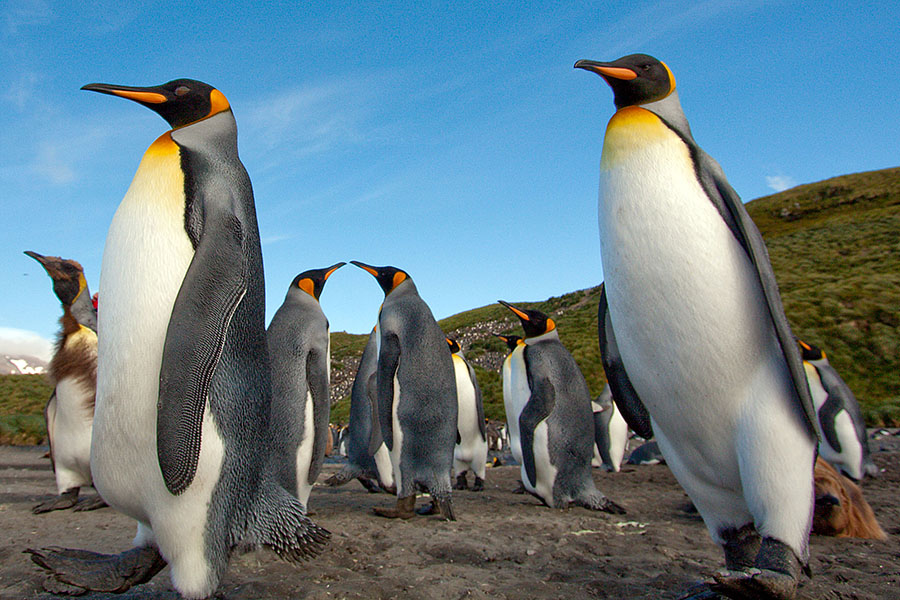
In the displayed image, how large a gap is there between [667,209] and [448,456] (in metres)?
3.16

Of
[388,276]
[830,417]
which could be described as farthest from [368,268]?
[830,417]

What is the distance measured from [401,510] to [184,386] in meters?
2.86

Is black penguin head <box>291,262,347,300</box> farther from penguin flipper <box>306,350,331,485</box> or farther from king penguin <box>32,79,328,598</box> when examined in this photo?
king penguin <box>32,79,328,598</box>

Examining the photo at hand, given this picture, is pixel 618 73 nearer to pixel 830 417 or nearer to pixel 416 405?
pixel 416 405

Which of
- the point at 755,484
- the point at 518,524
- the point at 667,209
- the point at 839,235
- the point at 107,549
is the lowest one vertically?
the point at 518,524

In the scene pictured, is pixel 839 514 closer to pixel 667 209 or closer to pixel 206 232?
pixel 667 209

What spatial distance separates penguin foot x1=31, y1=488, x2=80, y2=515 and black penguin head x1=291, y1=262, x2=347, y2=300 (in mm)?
2325

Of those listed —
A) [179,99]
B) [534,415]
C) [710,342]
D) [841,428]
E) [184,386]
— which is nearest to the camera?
[184,386]

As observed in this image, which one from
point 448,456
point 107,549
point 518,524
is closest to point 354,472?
point 448,456

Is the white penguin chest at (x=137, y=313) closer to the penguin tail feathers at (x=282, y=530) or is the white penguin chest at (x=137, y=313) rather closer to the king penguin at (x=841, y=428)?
the penguin tail feathers at (x=282, y=530)

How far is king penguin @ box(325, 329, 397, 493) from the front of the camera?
19.8 feet

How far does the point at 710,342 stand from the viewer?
2111 mm

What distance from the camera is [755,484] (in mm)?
1976

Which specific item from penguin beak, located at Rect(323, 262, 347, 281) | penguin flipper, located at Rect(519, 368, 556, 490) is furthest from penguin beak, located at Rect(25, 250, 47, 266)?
penguin flipper, located at Rect(519, 368, 556, 490)
